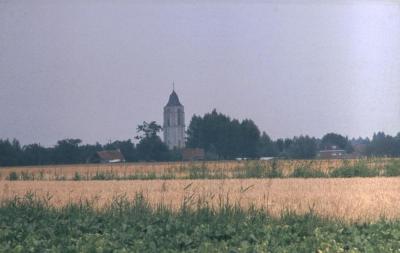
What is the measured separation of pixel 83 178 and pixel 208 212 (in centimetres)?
2347

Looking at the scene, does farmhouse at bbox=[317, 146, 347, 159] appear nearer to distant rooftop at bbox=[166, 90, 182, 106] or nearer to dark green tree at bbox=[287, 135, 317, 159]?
dark green tree at bbox=[287, 135, 317, 159]

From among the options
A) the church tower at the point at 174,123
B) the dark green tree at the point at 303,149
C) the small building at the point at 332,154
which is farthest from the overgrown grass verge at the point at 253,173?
the small building at the point at 332,154

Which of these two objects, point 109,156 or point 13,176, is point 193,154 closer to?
point 109,156

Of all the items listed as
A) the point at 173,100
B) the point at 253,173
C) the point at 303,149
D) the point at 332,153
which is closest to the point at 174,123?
the point at 173,100

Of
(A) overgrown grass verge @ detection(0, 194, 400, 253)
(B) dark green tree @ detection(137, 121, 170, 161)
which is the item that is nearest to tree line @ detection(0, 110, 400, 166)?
(B) dark green tree @ detection(137, 121, 170, 161)

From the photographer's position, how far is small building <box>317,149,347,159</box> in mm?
40625

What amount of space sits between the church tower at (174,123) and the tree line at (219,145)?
1.63 ft

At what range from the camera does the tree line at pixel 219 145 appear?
33500mm

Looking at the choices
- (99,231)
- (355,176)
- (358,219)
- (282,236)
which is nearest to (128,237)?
(99,231)

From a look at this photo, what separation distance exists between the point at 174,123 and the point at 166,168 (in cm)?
378

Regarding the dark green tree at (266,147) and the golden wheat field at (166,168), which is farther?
the dark green tree at (266,147)

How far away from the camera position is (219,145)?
4081 centimetres

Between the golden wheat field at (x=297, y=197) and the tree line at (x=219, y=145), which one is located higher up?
the tree line at (x=219, y=145)

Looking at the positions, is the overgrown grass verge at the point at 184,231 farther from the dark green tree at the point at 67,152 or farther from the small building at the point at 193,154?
the small building at the point at 193,154
